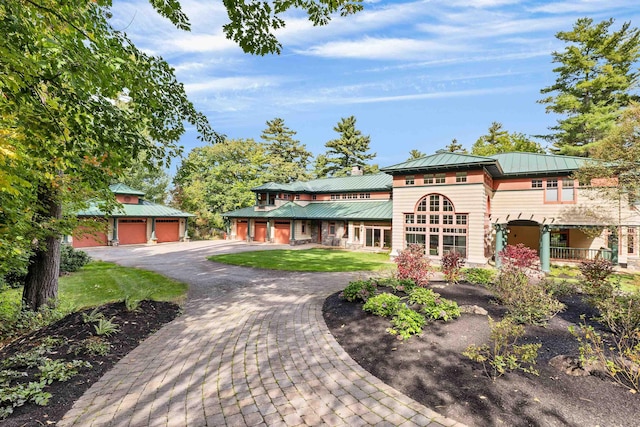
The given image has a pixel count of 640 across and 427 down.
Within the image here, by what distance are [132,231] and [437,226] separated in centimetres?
2536

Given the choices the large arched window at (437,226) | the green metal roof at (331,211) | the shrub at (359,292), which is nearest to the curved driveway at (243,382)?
Answer: the shrub at (359,292)

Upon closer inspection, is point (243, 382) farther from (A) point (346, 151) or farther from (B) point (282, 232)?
(A) point (346, 151)

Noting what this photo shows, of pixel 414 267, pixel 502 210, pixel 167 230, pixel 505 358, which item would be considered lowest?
pixel 505 358

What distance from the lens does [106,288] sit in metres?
9.65

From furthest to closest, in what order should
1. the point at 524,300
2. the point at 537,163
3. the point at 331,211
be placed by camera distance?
1. the point at 331,211
2. the point at 537,163
3. the point at 524,300

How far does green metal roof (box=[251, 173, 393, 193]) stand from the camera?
84.3 ft

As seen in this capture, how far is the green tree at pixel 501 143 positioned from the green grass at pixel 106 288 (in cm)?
3137

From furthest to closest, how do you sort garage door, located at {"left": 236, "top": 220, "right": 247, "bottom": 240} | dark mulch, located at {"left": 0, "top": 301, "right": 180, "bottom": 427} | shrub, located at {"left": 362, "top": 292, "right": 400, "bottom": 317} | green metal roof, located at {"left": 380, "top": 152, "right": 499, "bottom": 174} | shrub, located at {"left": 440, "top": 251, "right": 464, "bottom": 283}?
1. garage door, located at {"left": 236, "top": 220, "right": 247, "bottom": 240}
2. green metal roof, located at {"left": 380, "top": 152, "right": 499, "bottom": 174}
3. shrub, located at {"left": 440, "top": 251, "right": 464, "bottom": 283}
4. shrub, located at {"left": 362, "top": 292, "right": 400, "bottom": 317}
5. dark mulch, located at {"left": 0, "top": 301, "right": 180, "bottom": 427}

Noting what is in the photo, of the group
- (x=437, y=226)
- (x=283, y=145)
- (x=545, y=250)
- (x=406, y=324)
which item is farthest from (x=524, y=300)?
(x=283, y=145)

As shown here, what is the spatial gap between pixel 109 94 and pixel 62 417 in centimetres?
398

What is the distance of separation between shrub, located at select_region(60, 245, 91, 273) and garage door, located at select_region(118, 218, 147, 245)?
39.4 ft

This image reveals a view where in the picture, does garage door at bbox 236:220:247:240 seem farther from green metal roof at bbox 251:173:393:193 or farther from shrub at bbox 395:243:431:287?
shrub at bbox 395:243:431:287

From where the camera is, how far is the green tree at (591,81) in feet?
74.1

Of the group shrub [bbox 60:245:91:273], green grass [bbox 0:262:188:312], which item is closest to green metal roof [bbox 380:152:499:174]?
green grass [bbox 0:262:188:312]
